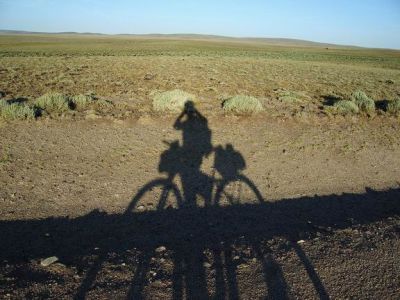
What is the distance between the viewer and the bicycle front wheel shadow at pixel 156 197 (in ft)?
26.9

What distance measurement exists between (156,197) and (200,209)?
1067 millimetres

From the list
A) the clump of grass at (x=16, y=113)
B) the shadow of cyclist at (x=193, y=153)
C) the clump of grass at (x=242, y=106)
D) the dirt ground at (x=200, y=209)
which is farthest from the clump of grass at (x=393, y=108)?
the clump of grass at (x=16, y=113)

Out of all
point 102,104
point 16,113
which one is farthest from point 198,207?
point 102,104

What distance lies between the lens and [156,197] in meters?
8.63

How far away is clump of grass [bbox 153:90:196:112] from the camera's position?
15.4 metres

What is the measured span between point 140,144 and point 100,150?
1.19 metres

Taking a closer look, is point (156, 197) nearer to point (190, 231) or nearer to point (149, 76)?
point (190, 231)

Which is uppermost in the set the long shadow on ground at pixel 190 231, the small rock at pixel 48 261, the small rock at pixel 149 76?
the small rock at pixel 149 76

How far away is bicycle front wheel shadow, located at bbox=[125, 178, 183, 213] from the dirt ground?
4cm

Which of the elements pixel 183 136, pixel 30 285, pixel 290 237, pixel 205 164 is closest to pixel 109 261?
pixel 30 285

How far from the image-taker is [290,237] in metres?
6.67

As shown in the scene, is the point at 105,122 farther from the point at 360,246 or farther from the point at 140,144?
the point at 360,246

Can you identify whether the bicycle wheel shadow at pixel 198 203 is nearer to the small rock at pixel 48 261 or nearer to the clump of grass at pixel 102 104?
the small rock at pixel 48 261

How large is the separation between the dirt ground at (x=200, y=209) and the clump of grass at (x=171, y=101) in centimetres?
134
